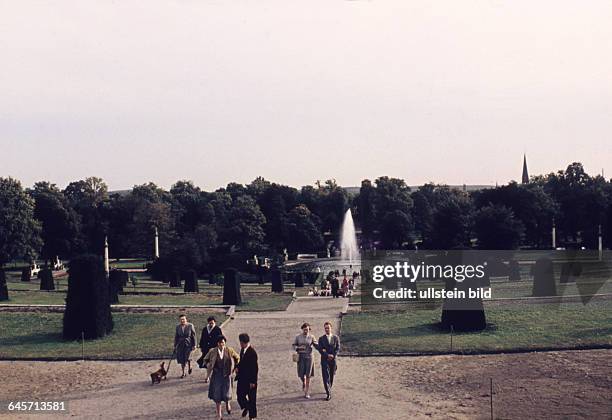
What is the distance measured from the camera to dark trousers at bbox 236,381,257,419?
11039 millimetres

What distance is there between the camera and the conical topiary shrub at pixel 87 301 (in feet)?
64.5

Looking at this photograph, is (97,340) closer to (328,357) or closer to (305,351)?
(305,351)

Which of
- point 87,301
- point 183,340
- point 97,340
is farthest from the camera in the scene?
point 87,301

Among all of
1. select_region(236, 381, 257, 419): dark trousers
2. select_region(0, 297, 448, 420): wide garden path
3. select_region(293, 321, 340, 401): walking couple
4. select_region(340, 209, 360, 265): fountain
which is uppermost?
select_region(340, 209, 360, 265): fountain

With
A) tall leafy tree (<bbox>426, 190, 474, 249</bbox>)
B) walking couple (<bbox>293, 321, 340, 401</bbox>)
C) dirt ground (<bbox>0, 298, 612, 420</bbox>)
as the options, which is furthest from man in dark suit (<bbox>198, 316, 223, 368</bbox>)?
tall leafy tree (<bbox>426, 190, 474, 249</bbox>)

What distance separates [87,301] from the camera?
19953 millimetres

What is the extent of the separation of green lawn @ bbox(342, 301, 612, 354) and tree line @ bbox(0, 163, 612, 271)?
32364 mm

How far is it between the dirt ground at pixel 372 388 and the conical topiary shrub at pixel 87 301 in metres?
3.08

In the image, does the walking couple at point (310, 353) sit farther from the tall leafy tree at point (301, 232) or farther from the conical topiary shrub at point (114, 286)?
the tall leafy tree at point (301, 232)

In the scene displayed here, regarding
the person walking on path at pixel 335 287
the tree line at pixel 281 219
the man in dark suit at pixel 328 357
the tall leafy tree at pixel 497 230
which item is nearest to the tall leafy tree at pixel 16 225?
the tree line at pixel 281 219

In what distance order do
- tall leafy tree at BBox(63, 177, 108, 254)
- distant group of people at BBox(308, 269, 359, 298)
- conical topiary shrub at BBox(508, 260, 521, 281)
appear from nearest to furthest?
distant group of people at BBox(308, 269, 359, 298), conical topiary shrub at BBox(508, 260, 521, 281), tall leafy tree at BBox(63, 177, 108, 254)

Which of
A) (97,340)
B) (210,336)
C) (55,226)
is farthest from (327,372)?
(55,226)

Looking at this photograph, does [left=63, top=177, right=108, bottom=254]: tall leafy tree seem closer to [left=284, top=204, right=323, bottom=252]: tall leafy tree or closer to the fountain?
[left=284, top=204, right=323, bottom=252]: tall leafy tree

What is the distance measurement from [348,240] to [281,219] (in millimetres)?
9377
